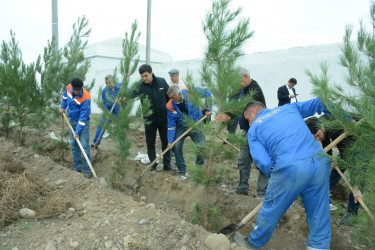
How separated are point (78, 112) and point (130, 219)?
254 centimetres

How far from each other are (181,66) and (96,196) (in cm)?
890

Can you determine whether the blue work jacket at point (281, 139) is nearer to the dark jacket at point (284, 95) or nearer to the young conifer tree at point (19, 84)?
the dark jacket at point (284, 95)

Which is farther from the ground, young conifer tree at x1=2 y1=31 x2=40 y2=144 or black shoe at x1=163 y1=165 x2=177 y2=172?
young conifer tree at x1=2 y1=31 x2=40 y2=144

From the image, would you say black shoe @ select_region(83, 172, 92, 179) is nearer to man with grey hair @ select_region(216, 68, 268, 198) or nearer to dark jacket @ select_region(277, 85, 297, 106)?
man with grey hair @ select_region(216, 68, 268, 198)

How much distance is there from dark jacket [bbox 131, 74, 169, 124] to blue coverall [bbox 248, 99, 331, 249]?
2.49 m

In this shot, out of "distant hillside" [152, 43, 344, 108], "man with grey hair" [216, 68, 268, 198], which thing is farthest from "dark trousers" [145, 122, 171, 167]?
"distant hillside" [152, 43, 344, 108]

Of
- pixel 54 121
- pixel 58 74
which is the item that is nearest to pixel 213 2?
pixel 58 74

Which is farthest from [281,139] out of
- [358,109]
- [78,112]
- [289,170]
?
[78,112]

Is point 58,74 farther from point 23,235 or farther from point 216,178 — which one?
point 216,178

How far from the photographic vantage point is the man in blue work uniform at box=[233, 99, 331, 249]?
2.76 m

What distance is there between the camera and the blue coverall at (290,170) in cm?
276

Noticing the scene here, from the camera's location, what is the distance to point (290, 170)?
2.74 meters

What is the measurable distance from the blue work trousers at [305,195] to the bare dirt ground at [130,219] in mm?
479

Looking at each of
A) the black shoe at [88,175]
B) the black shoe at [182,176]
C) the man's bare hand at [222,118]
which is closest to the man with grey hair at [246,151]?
the man's bare hand at [222,118]
